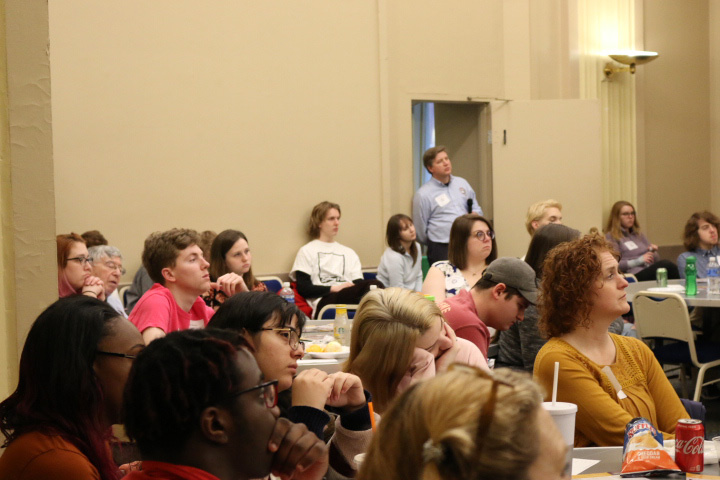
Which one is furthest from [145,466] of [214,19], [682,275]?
[682,275]

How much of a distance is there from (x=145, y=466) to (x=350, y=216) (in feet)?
20.9

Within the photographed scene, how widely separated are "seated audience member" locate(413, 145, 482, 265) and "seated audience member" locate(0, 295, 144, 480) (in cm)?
611

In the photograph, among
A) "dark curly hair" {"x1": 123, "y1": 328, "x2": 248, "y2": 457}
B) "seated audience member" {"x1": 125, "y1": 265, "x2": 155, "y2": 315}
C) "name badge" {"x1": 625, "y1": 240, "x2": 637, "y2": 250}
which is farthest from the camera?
"name badge" {"x1": 625, "y1": 240, "x2": 637, "y2": 250}

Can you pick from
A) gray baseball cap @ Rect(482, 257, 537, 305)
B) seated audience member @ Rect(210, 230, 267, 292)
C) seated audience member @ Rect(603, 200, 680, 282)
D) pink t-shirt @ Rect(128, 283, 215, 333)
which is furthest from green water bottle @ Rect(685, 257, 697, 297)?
pink t-shirt @ Rect(128, 283, 215, 333)

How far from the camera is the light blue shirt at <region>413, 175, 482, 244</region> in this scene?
25.5ft

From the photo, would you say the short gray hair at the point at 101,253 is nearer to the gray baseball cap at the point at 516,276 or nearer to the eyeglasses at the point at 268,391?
the gray baseball cap at the point at 516,276

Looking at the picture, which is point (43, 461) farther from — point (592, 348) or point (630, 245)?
point (630, 245)

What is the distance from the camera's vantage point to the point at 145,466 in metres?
1.33

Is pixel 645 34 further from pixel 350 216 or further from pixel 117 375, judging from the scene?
pixel 117 375

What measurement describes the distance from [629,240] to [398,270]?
2.89m

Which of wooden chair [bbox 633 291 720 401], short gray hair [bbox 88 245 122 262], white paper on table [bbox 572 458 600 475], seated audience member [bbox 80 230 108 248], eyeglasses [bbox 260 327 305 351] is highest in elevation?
seated audience member [bbox 80 230 108 248]

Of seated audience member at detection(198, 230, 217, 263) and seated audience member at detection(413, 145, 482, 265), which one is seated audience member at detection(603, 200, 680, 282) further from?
seated audience member at detection(198, 230, 217, 263)

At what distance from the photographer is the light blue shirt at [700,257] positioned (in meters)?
7.18

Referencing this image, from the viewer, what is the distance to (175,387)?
51.5 inches
